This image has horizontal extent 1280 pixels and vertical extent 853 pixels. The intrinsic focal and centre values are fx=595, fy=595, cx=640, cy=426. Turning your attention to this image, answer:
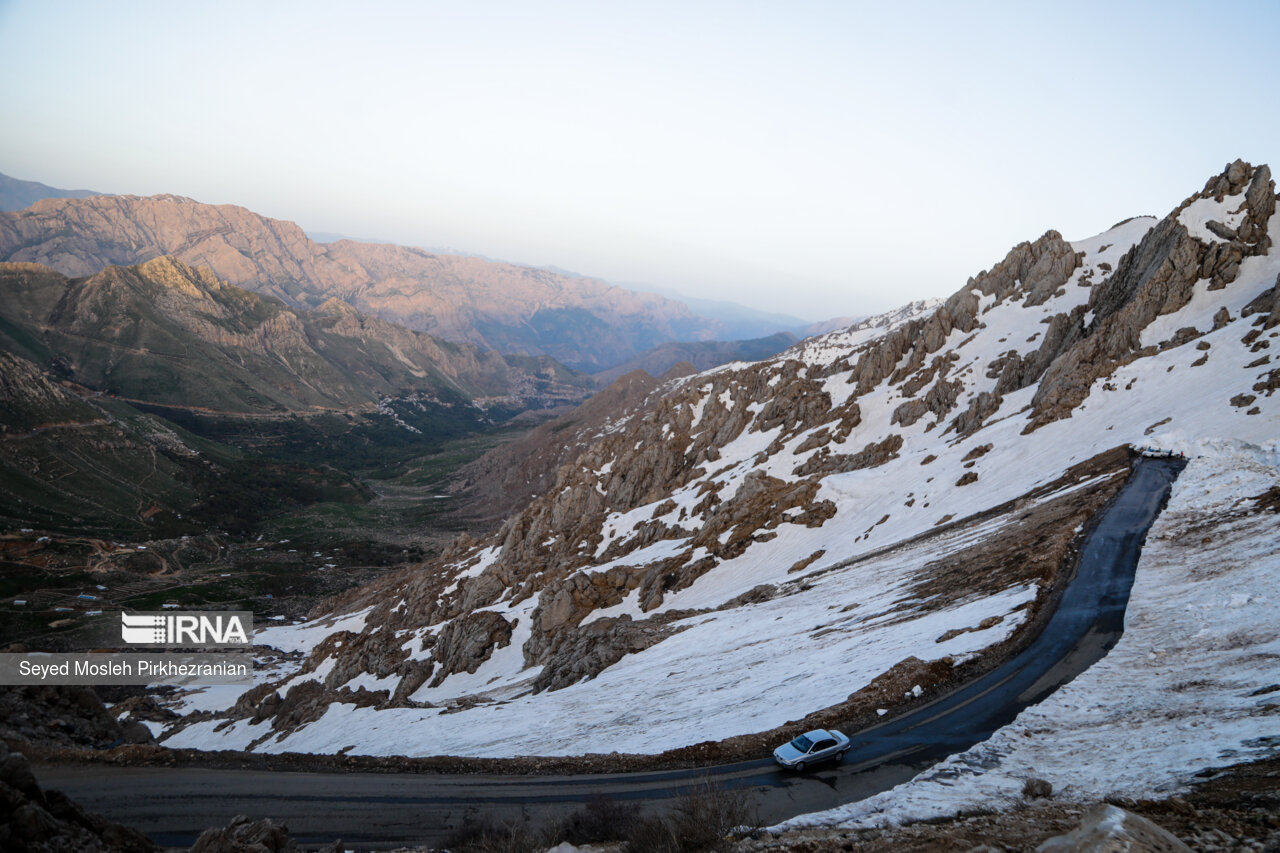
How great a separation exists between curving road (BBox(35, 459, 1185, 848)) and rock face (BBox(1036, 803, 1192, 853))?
934 cm

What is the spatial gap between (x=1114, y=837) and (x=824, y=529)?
150ft

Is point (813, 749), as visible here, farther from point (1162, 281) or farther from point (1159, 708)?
point (1162, 281)

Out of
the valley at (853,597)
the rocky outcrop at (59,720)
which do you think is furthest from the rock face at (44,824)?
the rocky outcrop at (59,720)

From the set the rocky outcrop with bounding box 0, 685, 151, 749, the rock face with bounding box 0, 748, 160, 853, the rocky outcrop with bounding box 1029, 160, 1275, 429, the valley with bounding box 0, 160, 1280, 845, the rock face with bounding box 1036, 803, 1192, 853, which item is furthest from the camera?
the rocky outcrop with bounding box 1029, 160, 1275, 429

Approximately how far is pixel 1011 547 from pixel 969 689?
14710 mm

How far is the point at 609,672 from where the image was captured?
39250mm

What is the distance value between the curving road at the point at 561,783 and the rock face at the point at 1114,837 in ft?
30.7

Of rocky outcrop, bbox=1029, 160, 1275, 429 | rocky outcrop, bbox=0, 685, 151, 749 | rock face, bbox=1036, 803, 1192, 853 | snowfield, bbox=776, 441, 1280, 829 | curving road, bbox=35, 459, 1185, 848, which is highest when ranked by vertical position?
rocky outcrop, bbox=1029, 160, 1275, 429

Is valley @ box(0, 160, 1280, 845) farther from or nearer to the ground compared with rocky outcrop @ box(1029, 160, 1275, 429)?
nearer to the ground

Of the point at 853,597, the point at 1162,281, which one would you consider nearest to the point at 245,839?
the point at 853,597

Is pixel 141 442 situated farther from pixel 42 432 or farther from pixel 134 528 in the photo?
pixel 134 528

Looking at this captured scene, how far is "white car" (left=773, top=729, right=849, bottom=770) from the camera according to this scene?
19.2 meters

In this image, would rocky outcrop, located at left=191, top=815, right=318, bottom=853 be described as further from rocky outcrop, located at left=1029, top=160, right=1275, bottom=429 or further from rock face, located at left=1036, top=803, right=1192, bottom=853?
rocky outcrop, located at left=1029, top=160, right=1275, bottom=429

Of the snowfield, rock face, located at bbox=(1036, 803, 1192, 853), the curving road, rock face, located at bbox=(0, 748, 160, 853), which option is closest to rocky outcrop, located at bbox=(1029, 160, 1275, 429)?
the snowfield
